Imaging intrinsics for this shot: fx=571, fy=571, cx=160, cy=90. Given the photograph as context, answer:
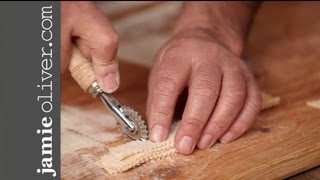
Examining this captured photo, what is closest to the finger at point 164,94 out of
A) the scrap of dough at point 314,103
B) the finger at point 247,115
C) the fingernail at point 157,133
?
the fingernail at point 157,133

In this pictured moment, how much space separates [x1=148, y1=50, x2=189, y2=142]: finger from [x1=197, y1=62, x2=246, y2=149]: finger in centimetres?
7

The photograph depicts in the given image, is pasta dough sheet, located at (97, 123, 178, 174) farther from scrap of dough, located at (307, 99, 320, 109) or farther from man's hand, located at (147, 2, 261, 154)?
scrap of dough, located at (307, 99, 320, 109)

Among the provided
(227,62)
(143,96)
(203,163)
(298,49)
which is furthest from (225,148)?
(298,49)

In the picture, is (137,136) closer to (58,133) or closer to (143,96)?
(58,133)

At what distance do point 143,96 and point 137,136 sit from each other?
0.24 meters

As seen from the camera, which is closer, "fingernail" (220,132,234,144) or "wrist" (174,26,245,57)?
"fingernail" (220,132,234,144)

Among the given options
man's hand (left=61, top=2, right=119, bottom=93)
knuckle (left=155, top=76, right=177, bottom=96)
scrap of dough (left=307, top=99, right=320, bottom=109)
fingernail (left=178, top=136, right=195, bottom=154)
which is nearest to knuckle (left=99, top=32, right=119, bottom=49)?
man's hand (left=61, top=2, right=119, bottom=93)

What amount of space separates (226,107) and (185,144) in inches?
4.2

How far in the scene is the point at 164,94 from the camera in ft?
3.16

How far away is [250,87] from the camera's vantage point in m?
1.04

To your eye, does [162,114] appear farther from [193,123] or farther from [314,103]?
[314,103]

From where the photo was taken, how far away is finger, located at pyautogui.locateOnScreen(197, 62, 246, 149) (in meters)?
0.94

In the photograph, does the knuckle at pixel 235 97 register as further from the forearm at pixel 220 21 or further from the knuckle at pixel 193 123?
the forearm at pixel 220 21

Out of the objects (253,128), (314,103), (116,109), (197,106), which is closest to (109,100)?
(116,109)
